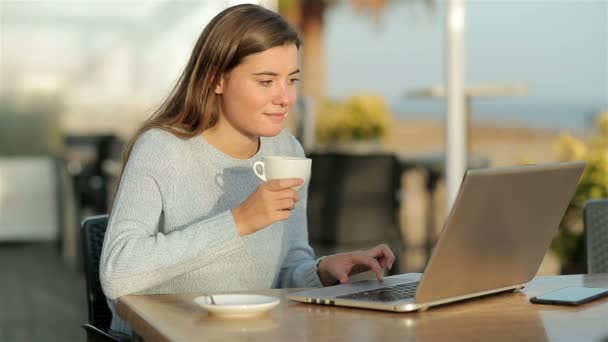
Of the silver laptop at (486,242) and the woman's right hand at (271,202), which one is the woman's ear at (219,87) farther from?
the silver laptop at (486,242)

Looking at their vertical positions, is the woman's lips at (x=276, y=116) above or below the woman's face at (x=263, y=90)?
below

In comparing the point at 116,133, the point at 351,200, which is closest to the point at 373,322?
the point at 351,200

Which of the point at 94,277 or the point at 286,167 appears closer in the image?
the point at 286,167

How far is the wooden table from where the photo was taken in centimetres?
152

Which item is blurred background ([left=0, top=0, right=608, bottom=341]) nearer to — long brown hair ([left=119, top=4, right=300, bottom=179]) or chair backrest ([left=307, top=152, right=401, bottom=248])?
chair backrest ([left=307, top=152, right=401, bottom=248])

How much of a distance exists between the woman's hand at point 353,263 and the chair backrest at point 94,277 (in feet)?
1.63

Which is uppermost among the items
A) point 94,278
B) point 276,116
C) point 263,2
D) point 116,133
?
point 263,2

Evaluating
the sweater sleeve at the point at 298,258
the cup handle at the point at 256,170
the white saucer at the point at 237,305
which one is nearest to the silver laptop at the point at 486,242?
the white saucer at the point at 237,305

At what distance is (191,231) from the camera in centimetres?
197

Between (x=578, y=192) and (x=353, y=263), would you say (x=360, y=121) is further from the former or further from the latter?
(x=353, y=263)

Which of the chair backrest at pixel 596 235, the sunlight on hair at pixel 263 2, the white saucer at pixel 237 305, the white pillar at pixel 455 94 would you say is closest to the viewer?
the white saucer at pixel 237 305

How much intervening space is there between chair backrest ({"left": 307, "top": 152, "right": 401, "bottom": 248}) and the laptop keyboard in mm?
3591

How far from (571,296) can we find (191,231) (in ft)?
2.34

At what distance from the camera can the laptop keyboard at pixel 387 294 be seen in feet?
5.82
